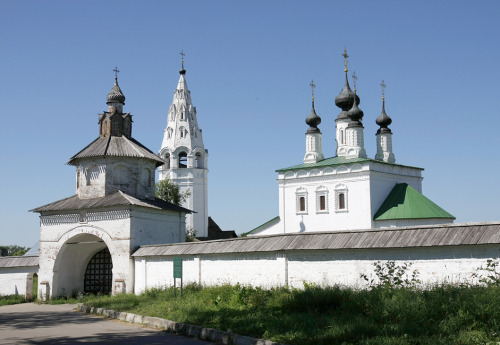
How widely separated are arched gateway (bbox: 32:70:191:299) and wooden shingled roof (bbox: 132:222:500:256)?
4122 mm

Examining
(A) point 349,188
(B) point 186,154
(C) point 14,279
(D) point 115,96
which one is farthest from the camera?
(B) point 186,154

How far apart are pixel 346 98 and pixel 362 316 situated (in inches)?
1125

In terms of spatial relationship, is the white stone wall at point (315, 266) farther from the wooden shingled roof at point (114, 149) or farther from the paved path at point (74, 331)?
the wooden shingled roof at point (114, 149)

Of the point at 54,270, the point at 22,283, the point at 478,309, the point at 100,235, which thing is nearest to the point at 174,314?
the point at 478,309

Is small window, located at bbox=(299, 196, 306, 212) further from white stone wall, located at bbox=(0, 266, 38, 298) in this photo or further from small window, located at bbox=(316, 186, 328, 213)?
white stone wall, located at bbox=(0, 266, 38, 298)

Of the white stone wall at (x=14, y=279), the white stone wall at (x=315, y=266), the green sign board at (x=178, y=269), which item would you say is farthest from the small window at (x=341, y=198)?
the green sign board at (x=178, y=269)

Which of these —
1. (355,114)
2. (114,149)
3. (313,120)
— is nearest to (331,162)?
(355,114)

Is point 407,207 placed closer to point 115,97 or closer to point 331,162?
point 331,162

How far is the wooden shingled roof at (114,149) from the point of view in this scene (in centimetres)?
1952

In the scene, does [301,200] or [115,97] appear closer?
[115,97]

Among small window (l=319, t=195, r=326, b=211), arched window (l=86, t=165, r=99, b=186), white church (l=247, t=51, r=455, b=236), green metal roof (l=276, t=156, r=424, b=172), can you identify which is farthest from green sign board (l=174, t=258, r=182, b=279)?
small window (l=319, t=195, r=326, b=211)

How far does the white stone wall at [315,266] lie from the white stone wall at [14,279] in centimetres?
610

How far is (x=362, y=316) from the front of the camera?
7.88 metres

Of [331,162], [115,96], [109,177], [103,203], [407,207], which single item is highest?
[115,96]
